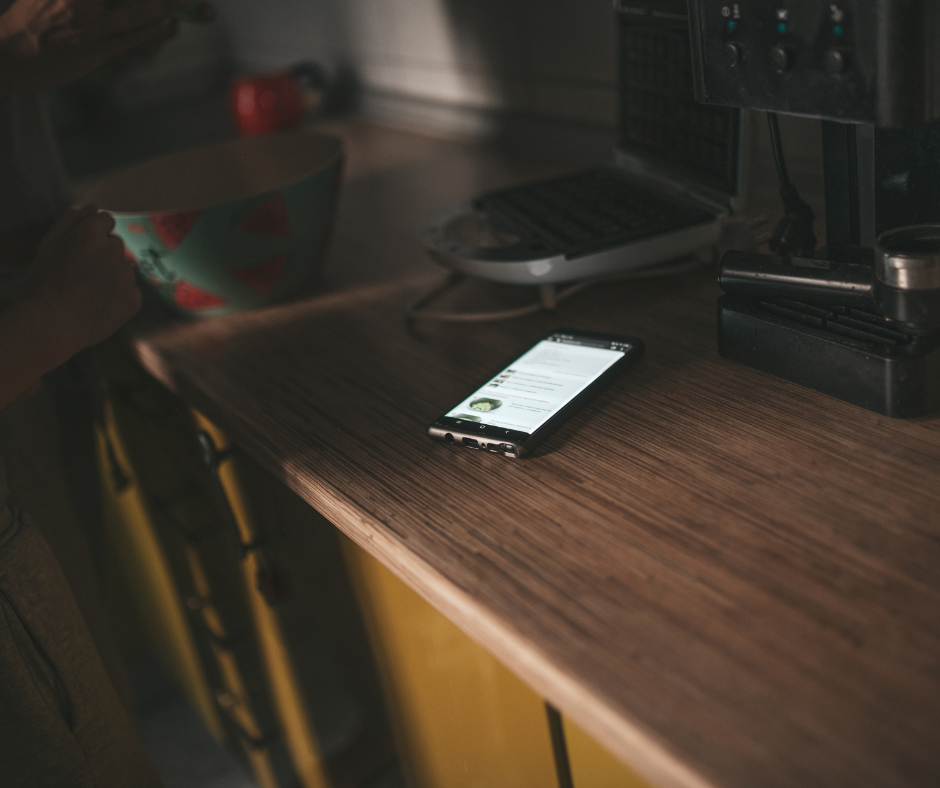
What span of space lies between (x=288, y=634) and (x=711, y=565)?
0.62 metres

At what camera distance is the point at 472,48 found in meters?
1.43

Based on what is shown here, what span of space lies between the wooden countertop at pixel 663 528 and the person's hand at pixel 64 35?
13.4 inches

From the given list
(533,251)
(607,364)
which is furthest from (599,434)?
(533,251)

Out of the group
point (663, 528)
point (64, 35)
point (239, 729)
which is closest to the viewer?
point (663, 528)

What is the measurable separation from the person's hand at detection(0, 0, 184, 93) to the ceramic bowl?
6.4 inches

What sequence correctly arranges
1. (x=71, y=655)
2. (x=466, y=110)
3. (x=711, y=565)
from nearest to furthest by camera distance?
(x=711, y=565), (x=71, y=655), (x=466, y=110)

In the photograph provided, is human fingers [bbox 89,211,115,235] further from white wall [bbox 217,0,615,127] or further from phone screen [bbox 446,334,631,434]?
white wall [bbox 217,0,615,127]

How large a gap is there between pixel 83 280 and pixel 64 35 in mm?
297

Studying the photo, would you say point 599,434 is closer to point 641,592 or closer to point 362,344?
point 641,592

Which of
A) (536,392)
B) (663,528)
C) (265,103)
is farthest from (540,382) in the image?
(265,103)

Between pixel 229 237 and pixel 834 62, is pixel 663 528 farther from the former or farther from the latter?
pixel 229 237

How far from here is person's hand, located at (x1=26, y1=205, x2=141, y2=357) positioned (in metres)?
0.68

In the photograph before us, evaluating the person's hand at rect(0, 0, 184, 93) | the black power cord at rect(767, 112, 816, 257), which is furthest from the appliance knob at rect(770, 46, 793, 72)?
the person's hand at rect(0, 0, 184, 93)

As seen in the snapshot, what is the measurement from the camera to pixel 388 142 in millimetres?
1542
